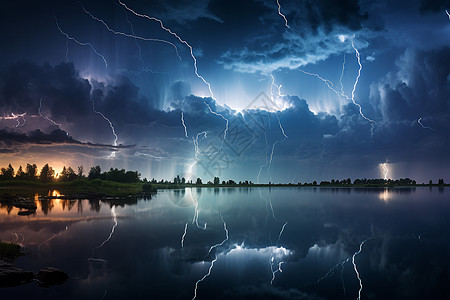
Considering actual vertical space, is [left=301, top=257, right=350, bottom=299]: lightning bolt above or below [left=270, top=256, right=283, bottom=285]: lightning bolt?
above

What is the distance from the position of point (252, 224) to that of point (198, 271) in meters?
13.1

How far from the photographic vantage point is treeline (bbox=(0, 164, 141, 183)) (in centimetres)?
13512

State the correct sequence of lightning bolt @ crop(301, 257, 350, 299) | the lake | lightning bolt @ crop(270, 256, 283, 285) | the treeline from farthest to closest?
1. the treeline
2. lightning bolt @ crop(270, 256, 283, 285)
3. lightning bolt @ crop(301, 257, 350, 299)
4. the lake

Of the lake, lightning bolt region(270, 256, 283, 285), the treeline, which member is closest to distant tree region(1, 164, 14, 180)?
the treeline

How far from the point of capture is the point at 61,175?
6191 inches

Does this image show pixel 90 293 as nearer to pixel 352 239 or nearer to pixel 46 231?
pixel 46 231

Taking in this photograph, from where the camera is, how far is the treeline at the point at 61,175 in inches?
5320

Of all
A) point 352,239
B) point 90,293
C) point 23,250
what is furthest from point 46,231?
point 352,239

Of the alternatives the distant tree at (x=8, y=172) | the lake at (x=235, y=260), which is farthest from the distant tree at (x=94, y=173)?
the lake at (x=235, y=260)

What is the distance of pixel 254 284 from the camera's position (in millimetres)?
10648

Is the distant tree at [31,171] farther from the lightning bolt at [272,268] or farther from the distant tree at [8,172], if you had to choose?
the lightning bolt at [272,268]

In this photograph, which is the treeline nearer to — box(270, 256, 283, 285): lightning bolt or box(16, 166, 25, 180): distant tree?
box(16, 166, 25, 180): distant tree

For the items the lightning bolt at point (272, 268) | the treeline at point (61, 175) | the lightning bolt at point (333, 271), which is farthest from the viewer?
the treeline at point (61, 175)

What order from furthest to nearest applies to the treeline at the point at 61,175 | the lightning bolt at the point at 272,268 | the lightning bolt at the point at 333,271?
the treeline at the point at 61,175, the lightning bolt at the point at 272,268, the lightning bolt at the point at 333,271
